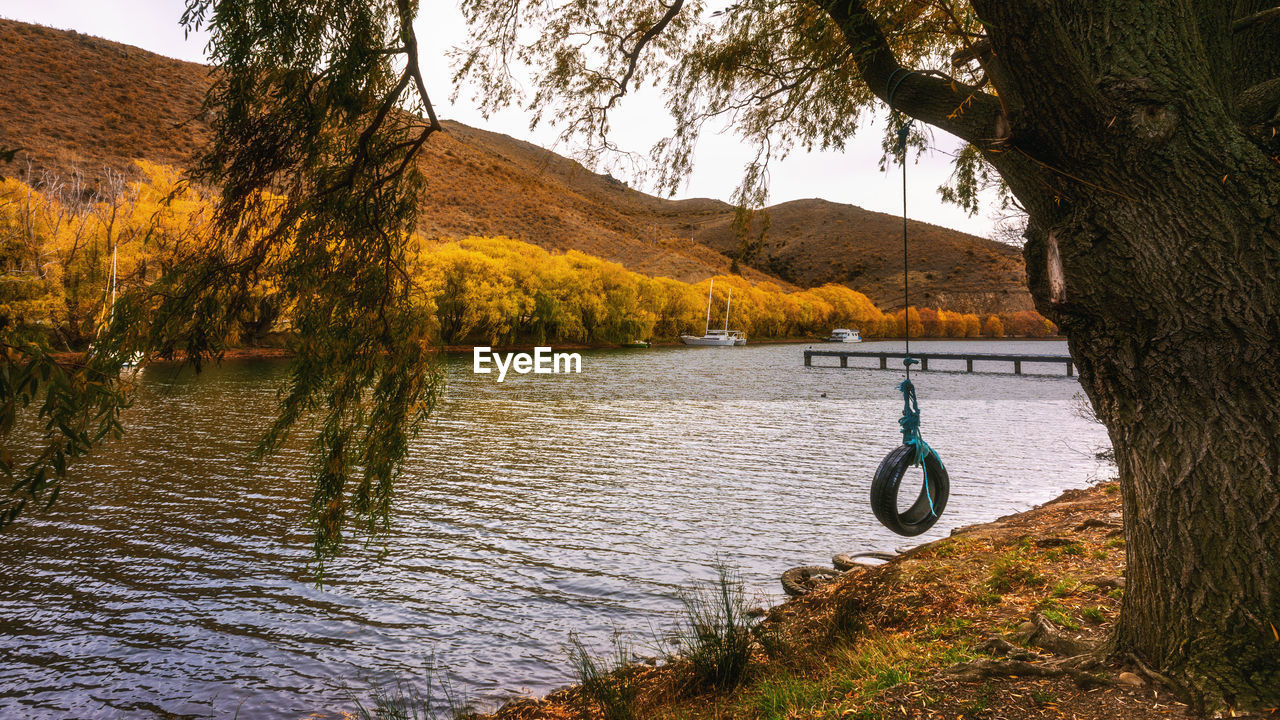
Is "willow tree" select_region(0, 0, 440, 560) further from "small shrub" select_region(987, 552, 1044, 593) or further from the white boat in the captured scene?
the white boat

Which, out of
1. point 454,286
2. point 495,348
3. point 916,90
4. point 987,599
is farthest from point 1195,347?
point 495,348

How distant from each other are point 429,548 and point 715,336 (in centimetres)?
7622

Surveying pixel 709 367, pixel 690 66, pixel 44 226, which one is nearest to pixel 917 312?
pixel 709 367

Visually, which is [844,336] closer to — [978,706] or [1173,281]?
[1173,281]

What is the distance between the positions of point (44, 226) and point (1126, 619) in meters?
43.4

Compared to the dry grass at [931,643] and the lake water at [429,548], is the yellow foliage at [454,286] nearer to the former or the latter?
the lake water at [429,548]

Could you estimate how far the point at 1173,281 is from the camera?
9.95 ft

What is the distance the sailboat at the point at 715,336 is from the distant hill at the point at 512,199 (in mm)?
10862

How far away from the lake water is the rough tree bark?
4493 millimetres

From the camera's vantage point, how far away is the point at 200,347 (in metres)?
4.39

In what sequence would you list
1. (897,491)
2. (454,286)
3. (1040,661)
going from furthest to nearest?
(454,286) → (897,491) → (1040,661)

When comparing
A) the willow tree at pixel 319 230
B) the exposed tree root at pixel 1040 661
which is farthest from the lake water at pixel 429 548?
the exposed tree root at pixel 1040 661

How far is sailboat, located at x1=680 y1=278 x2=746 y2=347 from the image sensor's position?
8275 cm

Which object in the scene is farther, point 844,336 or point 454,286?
point 844,336
